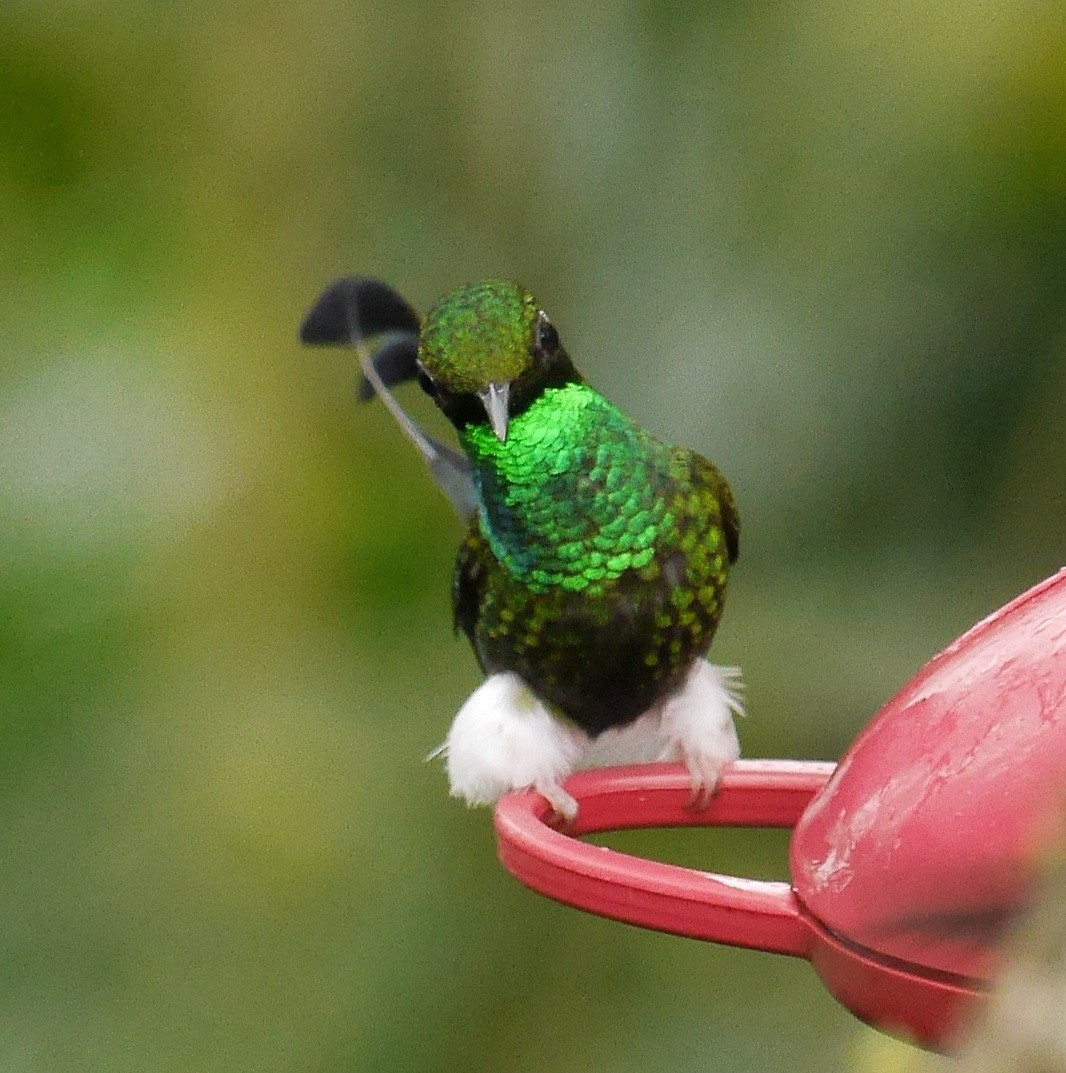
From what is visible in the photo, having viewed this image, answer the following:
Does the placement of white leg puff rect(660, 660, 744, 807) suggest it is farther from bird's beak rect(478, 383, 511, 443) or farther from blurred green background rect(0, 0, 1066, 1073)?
blurred green background rect(0, 0, 1066, 1073)

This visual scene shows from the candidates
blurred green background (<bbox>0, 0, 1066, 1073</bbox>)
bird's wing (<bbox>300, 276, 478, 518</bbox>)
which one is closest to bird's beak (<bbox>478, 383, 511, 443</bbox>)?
bird's wing (<bbox>300, 276, 478, 518</bbox>)

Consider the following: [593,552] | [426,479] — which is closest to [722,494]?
[593,552]

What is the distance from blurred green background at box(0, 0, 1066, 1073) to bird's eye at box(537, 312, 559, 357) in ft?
3.70

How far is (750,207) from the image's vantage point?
304 cm

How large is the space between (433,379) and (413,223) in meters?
1.52

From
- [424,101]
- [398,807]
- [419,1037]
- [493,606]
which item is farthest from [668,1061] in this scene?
[424,101]

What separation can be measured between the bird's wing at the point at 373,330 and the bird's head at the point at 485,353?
0.12 meters

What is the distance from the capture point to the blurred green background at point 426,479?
2939 mm

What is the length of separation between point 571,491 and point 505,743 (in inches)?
12.4

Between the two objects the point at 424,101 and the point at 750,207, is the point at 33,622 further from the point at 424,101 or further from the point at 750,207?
the point at 750,207

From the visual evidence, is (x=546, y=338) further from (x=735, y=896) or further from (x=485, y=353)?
(x=735, y=896)

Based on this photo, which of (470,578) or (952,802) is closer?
(952,802)

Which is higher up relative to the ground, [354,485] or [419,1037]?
[354,485]

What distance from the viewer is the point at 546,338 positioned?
70.9 inches
